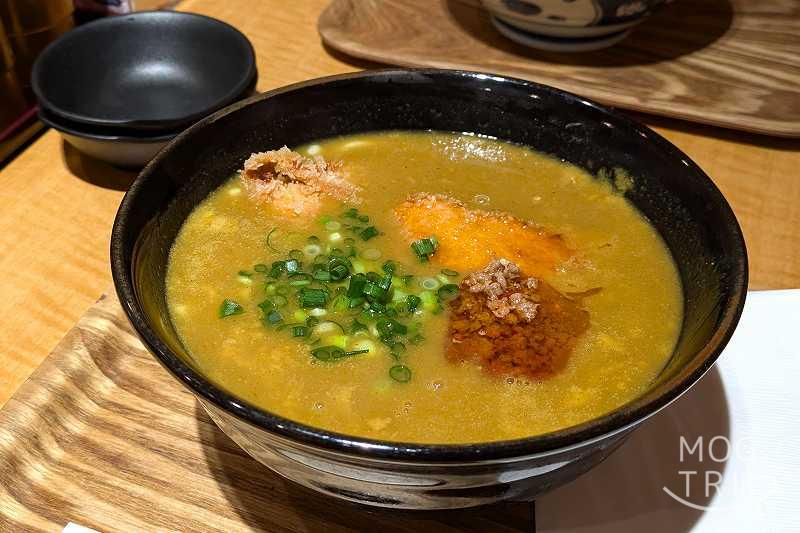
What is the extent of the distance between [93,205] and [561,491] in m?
1.52

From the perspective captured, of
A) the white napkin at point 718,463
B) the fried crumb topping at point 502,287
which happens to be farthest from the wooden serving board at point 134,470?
the fried crumb topping at point 502,287

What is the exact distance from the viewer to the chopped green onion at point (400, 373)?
133 cm

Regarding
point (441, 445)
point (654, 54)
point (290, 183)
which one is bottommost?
point (654, 54)

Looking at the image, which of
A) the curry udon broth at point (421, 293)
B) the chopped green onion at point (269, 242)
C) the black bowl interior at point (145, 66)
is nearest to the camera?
the curry udon broth at point (421, 293)

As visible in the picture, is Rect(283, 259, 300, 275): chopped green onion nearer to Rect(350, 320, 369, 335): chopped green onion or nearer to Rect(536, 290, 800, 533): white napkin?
Rect(350, 320, 369, 335): chopped green onion

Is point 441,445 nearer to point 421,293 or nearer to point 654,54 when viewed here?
point 421,293

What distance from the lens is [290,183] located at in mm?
1743

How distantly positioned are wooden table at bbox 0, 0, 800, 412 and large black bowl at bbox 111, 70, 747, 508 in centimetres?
46

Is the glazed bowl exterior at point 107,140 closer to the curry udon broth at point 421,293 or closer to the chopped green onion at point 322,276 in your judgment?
the curry udon broth at point 421,293

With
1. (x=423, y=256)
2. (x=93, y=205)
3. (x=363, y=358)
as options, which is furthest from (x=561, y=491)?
(x=93, y=205)

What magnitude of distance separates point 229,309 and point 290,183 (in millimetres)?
410

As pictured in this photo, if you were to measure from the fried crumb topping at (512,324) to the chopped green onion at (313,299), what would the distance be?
25cm

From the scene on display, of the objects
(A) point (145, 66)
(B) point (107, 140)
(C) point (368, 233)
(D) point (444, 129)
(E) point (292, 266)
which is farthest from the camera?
(A) point (145, 66)

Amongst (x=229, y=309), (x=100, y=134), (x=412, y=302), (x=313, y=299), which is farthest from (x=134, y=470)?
(x=100, y=134)
